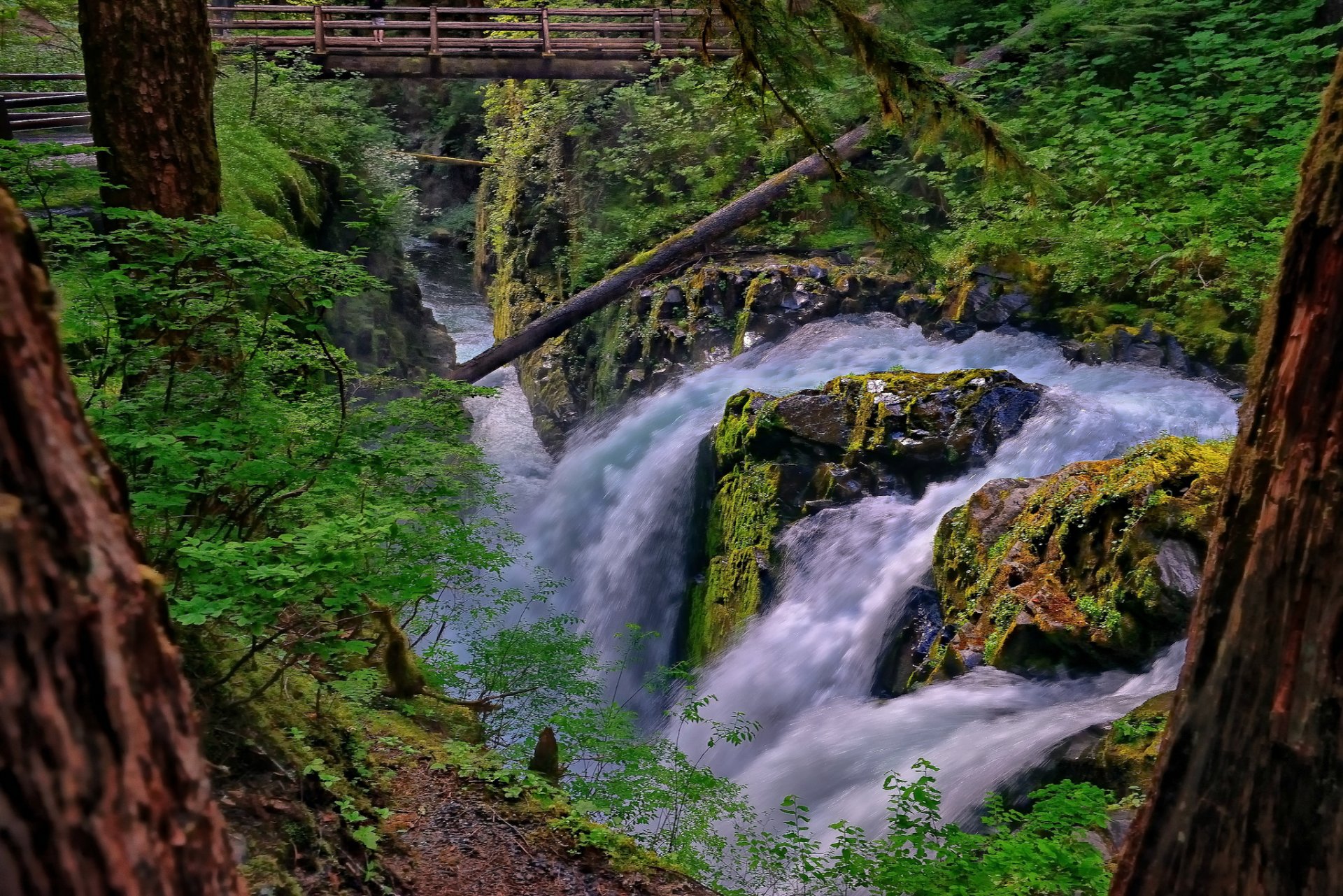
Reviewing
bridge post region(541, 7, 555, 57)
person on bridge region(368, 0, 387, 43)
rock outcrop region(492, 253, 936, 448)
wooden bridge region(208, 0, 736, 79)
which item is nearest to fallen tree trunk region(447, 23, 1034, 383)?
rock outcrop region(492, 253, 936, 448)

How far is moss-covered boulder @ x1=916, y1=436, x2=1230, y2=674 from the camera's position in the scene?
547 centimetres

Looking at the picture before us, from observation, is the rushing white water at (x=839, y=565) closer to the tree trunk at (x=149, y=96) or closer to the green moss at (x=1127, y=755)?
the green moss at (x=1127, y=755)

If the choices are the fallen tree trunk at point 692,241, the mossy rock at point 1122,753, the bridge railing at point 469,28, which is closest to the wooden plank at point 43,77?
the bridge railing at point 469,28

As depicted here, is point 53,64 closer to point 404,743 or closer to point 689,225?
point 689,225

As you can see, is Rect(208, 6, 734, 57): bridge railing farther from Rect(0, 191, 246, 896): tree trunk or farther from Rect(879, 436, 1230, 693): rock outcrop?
Rect(0, 191, 246, 896): tree trunk

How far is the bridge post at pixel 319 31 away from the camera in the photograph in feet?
49.3

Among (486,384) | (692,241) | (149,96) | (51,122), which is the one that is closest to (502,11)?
(692,241)

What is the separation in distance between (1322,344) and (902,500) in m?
6.57

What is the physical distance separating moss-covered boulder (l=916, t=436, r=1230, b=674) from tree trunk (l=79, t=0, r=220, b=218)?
5531 millimetres

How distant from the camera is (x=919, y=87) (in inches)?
190

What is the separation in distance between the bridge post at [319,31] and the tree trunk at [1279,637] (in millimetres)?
16186

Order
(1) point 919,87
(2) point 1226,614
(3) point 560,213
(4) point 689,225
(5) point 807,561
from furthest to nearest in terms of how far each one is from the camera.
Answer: (3) point 560,213 → (4) point 689,225 → (5) point 807,561 → (1) point 919,87 → (2) point 1226,614

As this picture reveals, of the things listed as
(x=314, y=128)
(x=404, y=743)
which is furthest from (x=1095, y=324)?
(x=314, y=128)

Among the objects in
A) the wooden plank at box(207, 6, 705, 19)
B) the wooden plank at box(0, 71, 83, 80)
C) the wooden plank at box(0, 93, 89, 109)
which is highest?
the wooden plank at box(207, 6, 705, 19)
